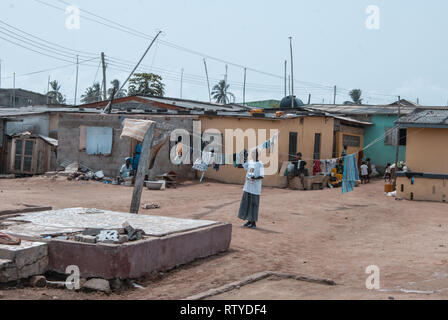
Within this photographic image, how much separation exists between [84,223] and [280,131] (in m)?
13.8

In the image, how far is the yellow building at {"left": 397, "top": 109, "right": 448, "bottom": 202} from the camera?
56.6 feet

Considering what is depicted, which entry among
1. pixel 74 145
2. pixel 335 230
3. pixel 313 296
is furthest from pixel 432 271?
pixel 74 145

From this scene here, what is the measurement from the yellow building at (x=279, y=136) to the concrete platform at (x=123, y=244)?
1225 cm

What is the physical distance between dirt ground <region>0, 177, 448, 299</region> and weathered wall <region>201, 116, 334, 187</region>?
173cm

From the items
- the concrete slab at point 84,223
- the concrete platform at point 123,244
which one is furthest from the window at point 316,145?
the concrete slab at point 84,223

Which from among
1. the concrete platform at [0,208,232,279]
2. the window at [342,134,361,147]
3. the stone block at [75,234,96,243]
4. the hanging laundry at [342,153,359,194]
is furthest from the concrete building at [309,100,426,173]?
the stone block at [75,234,96,243]

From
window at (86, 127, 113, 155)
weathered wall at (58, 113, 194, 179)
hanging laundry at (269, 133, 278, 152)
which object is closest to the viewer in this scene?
hanging laundry at (269, 133, 278, 152)

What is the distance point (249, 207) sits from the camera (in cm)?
1123

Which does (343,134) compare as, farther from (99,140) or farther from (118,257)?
(118,257)

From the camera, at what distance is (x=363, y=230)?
1191cm

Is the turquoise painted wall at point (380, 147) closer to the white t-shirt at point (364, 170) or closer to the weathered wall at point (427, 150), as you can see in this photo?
the white t-shirt at point (364, 170)

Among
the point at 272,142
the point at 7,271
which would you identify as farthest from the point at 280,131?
the point at 7,271

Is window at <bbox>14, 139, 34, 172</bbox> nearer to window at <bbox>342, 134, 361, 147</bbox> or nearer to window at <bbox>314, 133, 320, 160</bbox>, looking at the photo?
window at <bbox>314, 133, 320, 160</bbox>

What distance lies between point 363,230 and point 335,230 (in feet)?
2.14
